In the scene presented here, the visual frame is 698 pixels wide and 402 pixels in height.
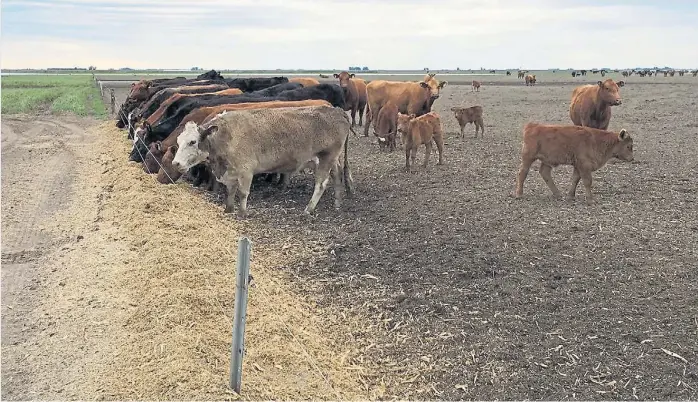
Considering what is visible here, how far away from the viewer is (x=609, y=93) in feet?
48.8

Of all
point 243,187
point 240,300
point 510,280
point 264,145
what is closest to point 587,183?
point 510,280

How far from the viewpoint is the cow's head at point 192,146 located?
31.3ft

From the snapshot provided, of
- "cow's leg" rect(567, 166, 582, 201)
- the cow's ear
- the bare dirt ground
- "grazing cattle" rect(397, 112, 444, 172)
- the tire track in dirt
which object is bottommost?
the tire track in dirt

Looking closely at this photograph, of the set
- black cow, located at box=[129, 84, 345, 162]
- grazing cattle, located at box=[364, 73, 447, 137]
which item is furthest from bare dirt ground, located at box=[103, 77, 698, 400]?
grazing cattle, located at box=[364, 73, 447, 137]

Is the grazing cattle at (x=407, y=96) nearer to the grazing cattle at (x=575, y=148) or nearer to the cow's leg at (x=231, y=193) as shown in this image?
the grazing cattle at (x=575, y=148)

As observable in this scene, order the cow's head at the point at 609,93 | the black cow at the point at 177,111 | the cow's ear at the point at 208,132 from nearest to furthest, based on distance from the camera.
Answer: the cow's ear at the point at 208,132 → the black cow at the point at 177,111 → the cow's head at the point at 609,93

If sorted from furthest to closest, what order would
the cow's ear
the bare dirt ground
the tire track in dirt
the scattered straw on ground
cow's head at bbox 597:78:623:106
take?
cow's head at bbox 597:78:623:106 → the cow's ear → the tire track in dirt → the bare dirt ground → the scattered straw on ground

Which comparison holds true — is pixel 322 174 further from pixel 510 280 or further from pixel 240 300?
pixel 240 300

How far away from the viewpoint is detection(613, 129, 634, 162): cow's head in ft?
33.5

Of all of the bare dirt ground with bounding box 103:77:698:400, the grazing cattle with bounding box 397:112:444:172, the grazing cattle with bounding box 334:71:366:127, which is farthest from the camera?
the grazing cattle with bounding box 334:71:366:127

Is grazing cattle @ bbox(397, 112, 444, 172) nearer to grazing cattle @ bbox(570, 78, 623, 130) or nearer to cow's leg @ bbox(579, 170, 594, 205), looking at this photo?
cow's leg @ bbox(579, 170, 594, 205)

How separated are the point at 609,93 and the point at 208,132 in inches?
379

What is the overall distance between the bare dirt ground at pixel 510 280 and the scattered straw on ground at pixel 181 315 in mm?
409

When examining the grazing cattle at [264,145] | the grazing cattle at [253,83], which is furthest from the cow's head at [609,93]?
the grazing cattle at [253,83]
